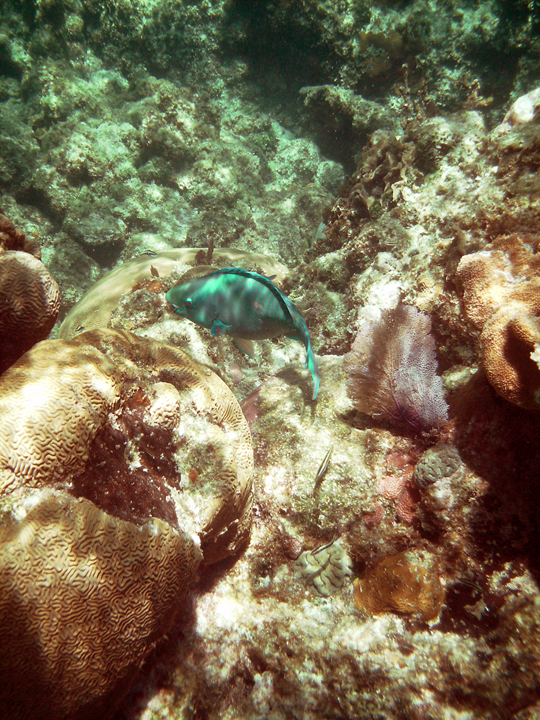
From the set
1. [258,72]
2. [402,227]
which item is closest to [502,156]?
[402,227]

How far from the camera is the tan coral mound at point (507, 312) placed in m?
1.96


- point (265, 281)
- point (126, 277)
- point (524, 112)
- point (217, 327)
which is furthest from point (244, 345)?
point (524, 112)

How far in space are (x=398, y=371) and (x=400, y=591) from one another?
1695 mm

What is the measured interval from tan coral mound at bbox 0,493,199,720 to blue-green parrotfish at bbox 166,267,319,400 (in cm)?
154

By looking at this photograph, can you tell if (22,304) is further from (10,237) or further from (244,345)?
(244,345)

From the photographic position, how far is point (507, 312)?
2215 mm

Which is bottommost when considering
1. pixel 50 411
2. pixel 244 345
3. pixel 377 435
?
pixel 377 435

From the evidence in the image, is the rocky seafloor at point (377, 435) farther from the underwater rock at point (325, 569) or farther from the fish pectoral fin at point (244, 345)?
the fish pectoral fin at point (244, 345)

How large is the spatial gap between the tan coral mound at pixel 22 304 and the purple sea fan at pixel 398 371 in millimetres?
2500

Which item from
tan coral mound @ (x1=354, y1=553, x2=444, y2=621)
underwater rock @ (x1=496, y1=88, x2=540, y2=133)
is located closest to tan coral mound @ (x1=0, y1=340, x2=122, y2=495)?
tan coral mound @ (x1=354, y1=553, x2=444, y2=621)

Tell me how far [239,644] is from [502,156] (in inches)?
192

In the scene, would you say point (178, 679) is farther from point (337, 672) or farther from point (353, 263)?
point (353, 263)

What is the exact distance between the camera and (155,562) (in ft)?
6.04

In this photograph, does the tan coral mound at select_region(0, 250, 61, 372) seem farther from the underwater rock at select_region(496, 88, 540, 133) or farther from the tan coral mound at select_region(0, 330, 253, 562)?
the underwater rock at select_region(496, 88, 540, 133)
